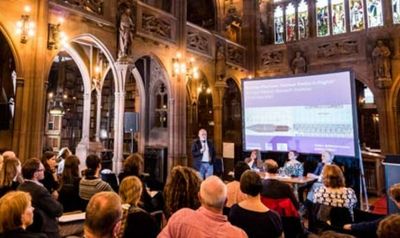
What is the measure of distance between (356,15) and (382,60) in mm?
1969

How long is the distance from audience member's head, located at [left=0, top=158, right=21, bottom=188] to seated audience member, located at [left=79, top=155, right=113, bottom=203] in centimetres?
57

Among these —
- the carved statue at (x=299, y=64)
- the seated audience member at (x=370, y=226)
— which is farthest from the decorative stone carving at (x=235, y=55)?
Result: the seated audience member at (x=370, y=226)

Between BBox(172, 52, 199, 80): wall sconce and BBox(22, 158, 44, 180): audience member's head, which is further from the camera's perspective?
BBox(172, 52, 199, 80): wall sconce

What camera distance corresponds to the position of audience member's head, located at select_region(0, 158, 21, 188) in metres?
2.65

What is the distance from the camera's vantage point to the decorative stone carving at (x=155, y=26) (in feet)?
24.2

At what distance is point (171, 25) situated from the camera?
8.10 meters

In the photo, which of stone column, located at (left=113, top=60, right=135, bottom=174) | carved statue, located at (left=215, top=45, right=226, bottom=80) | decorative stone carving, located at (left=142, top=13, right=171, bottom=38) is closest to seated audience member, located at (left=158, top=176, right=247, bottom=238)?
stone column, located at (left=113, top=60, right=135, bottom=174)

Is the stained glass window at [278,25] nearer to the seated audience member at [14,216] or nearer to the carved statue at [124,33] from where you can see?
the carved statue at [124,33]

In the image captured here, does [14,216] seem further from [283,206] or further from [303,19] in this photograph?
[303,19]

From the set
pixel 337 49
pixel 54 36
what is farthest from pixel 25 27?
pixel 337 49

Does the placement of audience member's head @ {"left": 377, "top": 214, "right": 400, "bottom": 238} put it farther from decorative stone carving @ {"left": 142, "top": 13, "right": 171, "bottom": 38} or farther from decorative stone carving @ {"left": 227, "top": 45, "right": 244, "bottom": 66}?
decorative stone carving @ {"left": 227, "top": 45, "right": 244, "bottom": 66}

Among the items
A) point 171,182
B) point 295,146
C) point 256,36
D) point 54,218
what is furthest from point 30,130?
point 256,36

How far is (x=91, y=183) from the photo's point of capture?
9.46 feet

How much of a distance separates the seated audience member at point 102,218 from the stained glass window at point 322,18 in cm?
1038
